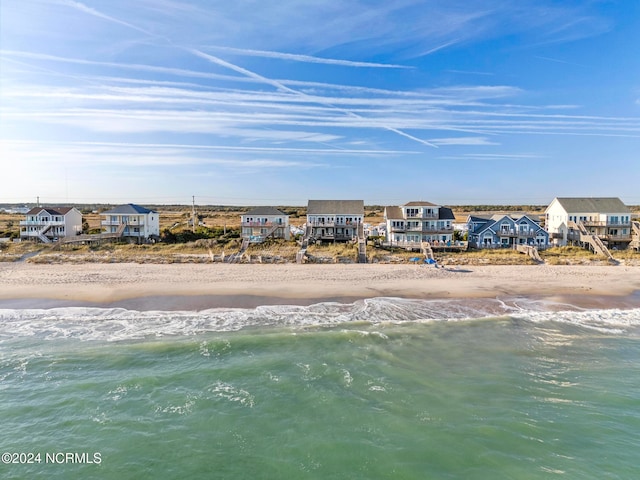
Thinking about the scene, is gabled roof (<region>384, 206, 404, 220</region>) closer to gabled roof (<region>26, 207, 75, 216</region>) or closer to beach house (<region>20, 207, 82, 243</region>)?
beach house (<region>20, 207, 82, 243</region>)

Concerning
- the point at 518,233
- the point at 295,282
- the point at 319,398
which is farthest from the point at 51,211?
the point at 518,233

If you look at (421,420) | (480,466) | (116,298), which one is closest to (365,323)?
(421,420)

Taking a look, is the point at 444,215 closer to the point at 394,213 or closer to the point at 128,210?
the point at 394,213

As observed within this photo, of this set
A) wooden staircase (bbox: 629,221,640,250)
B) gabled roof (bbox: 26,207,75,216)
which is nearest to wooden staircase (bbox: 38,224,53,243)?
gabled roof (bbox: 26,207,75,216)

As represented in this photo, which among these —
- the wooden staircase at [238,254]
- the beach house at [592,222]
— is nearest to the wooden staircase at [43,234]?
the wooden staircase at [238,254]

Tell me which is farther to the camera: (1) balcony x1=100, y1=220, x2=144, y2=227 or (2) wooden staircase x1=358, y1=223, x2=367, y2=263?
(1) balcony x1=100, y1=220, x2=144, y2=227

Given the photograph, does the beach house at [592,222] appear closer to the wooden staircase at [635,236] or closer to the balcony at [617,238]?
the balcony at [617,238]

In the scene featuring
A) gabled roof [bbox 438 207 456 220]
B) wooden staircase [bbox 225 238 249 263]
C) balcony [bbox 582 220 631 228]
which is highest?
gabled roof [bbox 438 207 456 220]

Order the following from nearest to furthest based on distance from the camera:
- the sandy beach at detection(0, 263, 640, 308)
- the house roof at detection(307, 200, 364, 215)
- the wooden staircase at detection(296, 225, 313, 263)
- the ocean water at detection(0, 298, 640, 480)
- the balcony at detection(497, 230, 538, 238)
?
1. the ocean water at detection(0, 298, 640, 480)
2. the sandy beach at detection(0, 263, 640, 308)
3. the wooden staircase at detection(296, 225, 313, 263)
4. the balcony at detection(497, 230, 538, 238)
5. the house roof at detection(307, 200, 364, 215)
